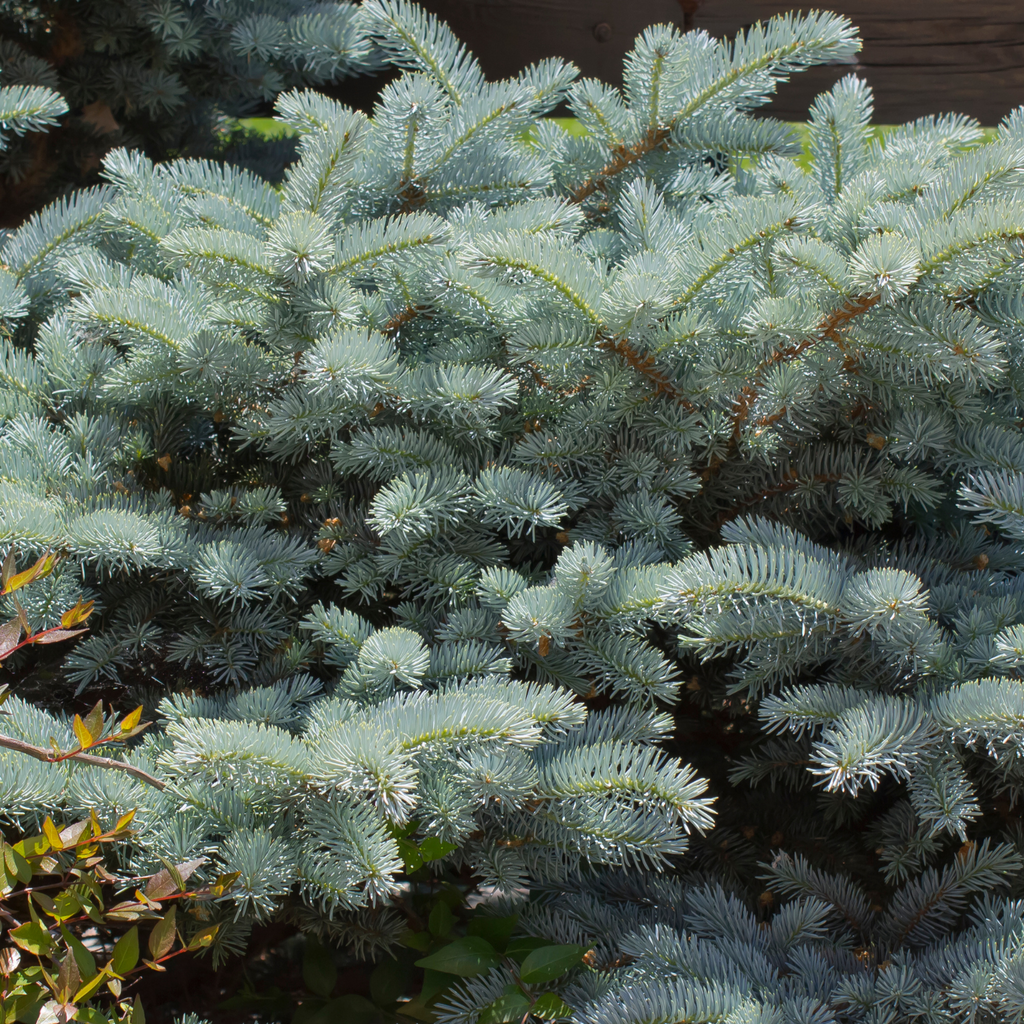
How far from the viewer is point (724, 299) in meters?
1.02

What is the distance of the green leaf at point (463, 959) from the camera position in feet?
3.00

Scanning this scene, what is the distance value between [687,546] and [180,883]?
0.60 metres

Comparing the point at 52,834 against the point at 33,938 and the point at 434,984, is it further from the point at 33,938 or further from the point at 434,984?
the point at 434,984

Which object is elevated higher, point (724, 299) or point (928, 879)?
point (724, 299)

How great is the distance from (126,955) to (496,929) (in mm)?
394

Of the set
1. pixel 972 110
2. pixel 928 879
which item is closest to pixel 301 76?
pixel 972 110

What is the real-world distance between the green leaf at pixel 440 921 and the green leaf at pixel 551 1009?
197mm

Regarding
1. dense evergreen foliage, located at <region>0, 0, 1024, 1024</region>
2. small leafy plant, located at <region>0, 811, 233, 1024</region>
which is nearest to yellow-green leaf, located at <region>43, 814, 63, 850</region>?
small leafy plant, located at <region>0, 811, 233, 1024</region>

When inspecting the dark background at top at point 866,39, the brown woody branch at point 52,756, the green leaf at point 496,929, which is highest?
the dark background at top at point 866,39

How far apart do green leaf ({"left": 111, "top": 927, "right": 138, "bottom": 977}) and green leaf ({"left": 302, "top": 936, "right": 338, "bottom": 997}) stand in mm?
408

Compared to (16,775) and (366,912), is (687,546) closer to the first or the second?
(366,912)

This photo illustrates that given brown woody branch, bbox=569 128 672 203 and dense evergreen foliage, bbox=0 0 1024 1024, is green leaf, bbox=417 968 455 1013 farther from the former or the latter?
brown woody branch, bbox=569 128 672 203

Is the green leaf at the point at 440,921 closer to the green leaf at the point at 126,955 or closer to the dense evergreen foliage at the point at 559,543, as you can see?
the dense evergreen foliage at the point at 559,543

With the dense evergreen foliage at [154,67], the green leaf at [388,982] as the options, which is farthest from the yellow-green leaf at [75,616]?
the dense evergreen foliage at [154,67]
